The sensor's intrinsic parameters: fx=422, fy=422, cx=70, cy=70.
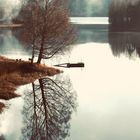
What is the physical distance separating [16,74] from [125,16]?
366 feet

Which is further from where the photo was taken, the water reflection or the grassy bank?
the water reflection

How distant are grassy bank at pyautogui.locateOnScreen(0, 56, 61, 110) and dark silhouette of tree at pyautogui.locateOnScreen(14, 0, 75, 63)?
270cm

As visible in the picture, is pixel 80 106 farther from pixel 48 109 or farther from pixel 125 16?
pixel 125 16

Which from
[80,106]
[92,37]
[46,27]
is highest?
[46,27]

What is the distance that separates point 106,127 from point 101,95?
13.2m

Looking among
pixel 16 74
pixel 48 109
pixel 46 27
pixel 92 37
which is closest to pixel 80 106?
pixel 48 109

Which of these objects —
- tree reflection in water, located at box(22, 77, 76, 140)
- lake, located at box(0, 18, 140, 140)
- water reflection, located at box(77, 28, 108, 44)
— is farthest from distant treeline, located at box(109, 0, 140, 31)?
tree reflection in water, located at box(22, 77, 76, 140)

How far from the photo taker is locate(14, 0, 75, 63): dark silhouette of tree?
65.1 metres

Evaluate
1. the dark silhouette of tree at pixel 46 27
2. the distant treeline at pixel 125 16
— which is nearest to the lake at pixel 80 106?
the dark silhouette of tree at pixel 46 27

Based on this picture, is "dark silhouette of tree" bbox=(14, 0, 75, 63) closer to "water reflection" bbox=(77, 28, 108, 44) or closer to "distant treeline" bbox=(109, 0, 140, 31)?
"water reflection" bbox=(77, 28, 108, 44)

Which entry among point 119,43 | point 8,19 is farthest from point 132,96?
point 8,19

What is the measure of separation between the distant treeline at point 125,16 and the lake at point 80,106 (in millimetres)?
88178

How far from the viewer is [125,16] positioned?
163625 mm

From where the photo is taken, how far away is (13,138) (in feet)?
110
